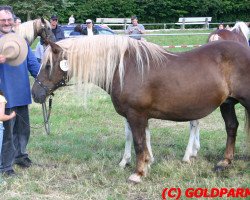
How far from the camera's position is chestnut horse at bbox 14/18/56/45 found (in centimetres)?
842

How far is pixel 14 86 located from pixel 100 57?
3.58 feet

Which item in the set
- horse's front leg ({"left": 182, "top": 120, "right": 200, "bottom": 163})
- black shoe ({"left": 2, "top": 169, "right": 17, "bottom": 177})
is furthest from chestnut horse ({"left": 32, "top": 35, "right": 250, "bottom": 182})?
black shoe ({"left": 2, "top": 169, "right": 17, "bottom": 177})

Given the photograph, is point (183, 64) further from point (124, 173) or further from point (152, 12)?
point (152, 12)

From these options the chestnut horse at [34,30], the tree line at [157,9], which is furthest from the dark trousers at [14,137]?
the tree line at [157,9]

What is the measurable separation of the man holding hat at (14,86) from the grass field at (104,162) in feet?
0.89

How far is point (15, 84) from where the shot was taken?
4.86 meters

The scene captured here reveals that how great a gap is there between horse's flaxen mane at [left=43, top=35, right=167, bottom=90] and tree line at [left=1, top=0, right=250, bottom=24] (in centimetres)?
2560

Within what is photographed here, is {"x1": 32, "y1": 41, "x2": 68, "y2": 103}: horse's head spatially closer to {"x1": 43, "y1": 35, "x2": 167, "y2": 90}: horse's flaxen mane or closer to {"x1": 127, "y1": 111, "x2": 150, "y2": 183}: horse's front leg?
{"x1": 43, "y1": 35, "x2": 167, "y2": 90}: horse's flaxen mane

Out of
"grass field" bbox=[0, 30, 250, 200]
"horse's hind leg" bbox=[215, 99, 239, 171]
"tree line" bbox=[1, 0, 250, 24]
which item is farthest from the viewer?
"tree line" bbox=[1, 0, 250, 24]

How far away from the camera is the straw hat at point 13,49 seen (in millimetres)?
4523

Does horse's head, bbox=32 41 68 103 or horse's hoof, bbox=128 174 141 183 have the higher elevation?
horse's head, bbox=32 41 68 103

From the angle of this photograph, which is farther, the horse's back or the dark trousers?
the dark trousers

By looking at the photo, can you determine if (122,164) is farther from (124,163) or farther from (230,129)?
(230,129)

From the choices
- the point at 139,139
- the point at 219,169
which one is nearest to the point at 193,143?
the point at 219,169
